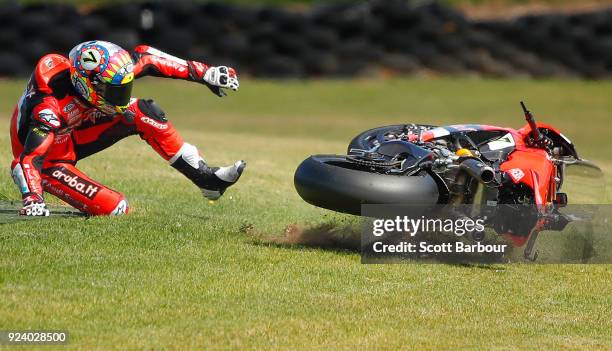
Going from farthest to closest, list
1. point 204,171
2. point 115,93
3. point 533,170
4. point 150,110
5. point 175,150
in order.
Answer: point 204,171 < point 175,150 < point 150,110 < point 115,93 < point 533,170

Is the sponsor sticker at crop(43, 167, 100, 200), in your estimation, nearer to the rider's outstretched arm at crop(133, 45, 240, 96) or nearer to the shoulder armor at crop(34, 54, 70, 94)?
the shoulder armor at crop(34, 54, 70, 94)

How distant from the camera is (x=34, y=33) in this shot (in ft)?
73.5

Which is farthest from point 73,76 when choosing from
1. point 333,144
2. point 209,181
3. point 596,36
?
point 596,36

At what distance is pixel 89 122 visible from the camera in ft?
31.0

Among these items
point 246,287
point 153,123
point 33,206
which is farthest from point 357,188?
point 33,206

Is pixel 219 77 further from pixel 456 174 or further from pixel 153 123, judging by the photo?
pixel 456 174

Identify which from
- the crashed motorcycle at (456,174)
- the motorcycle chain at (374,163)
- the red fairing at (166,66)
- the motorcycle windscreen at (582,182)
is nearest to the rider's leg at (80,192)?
the red fairing at (166,66)

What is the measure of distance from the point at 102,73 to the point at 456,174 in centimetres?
313

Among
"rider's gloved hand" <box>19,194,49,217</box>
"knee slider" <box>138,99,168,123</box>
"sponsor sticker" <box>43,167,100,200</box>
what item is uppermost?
"knee slider" <box>138,99,168,123</box>

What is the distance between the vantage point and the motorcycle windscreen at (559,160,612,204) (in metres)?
9.50

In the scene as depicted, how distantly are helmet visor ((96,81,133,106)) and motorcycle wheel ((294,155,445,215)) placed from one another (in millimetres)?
1746
